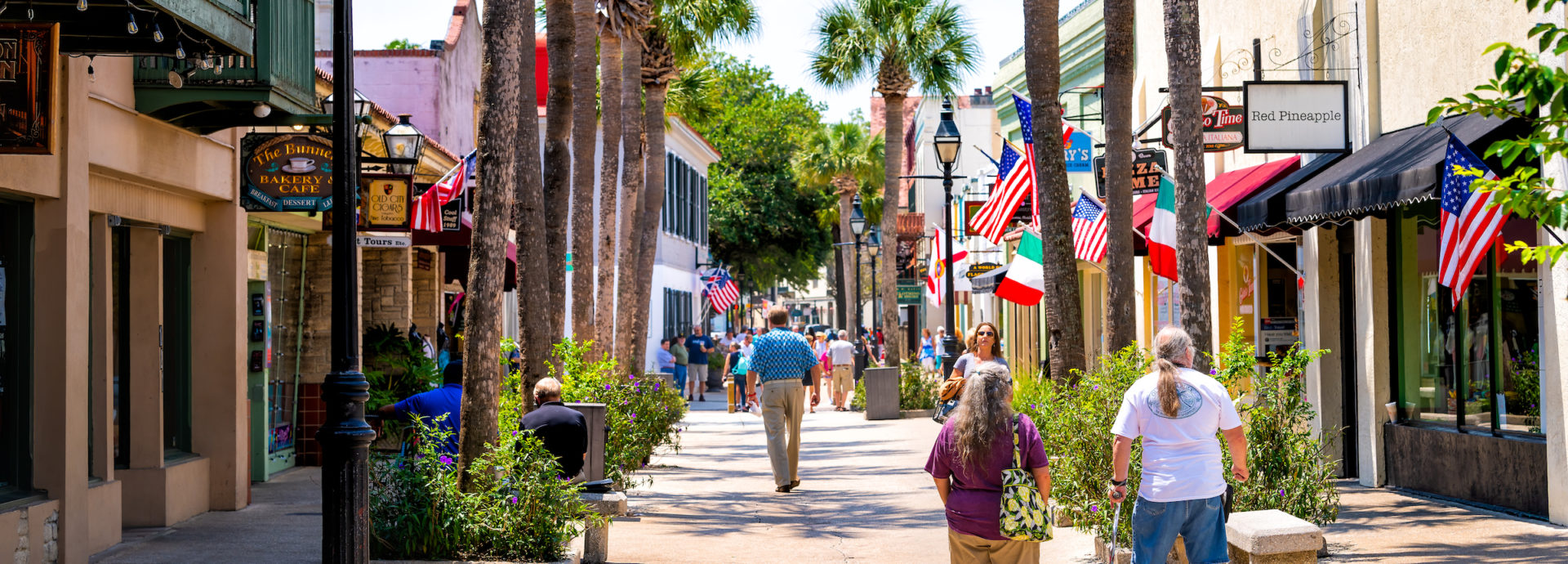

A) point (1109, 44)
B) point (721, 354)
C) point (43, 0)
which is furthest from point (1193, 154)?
point (721, 354)

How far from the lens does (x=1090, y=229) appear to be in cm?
1852

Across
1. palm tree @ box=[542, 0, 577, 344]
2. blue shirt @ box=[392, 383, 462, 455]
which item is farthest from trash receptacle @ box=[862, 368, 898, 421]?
blue shirt @ box=[392, 383, 462, 455]

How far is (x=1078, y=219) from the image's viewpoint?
18875 millimetres

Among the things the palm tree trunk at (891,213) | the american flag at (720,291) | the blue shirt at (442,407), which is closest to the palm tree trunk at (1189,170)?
the blue shirt at (442,407)

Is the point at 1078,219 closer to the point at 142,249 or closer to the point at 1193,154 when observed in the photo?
the point at 1193,154

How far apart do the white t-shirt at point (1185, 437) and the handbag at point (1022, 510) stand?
23.5 inches

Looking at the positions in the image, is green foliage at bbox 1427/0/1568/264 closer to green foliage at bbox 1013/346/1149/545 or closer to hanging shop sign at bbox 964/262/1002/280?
green foliage at bbox 1013/346/1149/545

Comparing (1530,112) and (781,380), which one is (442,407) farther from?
(1530,112)

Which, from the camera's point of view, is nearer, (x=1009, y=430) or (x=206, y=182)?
(x=1009, y=430)

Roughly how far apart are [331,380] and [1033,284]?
13.3 metres

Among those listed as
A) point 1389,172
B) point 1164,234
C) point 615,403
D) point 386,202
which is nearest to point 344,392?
point 615,403

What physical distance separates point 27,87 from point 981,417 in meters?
5.35

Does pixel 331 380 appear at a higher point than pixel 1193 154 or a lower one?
lower

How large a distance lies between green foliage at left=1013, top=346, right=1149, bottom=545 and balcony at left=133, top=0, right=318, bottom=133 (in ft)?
20.5
